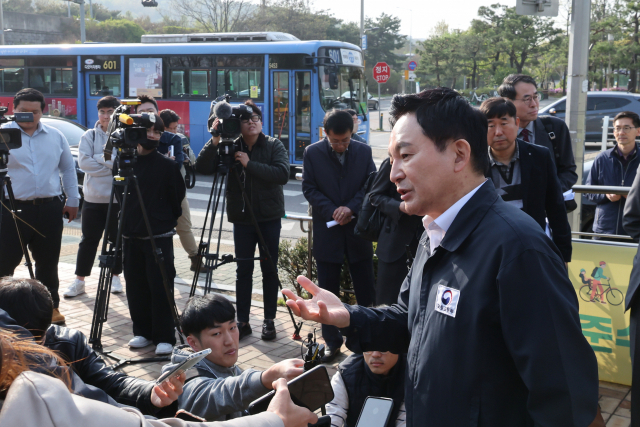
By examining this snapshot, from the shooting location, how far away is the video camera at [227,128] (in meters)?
4.72

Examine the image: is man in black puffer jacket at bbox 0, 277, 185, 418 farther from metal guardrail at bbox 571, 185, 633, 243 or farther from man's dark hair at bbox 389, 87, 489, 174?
metal guardrail at bbox 571, 185, 633, 243

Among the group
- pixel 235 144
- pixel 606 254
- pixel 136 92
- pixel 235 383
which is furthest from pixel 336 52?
pixel 235 383

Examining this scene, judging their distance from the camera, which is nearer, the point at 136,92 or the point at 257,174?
the point at 257,174

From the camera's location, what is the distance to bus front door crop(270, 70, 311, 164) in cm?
1466

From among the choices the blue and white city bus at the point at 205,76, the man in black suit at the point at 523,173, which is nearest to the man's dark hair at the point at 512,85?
the man in black suit at the point at 523,173

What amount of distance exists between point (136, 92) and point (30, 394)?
16.2m

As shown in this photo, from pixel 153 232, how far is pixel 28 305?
2.07 m

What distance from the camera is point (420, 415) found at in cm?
175

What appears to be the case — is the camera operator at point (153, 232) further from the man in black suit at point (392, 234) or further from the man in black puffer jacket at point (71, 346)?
the man in black puffer jacket at point (71, 346)

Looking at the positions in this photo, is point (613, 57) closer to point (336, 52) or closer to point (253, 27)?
point (336, 52)

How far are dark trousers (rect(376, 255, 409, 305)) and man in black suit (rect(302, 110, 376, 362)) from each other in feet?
1.73

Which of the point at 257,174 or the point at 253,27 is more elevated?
the point at 253,27

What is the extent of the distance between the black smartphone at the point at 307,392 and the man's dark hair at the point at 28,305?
4.45 ft

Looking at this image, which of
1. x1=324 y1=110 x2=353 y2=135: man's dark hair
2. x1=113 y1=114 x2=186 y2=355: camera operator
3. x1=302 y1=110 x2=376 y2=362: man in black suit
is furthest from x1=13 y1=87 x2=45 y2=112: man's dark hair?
x1=324 y1=110 x2=353 y2=135: man's dark hair
